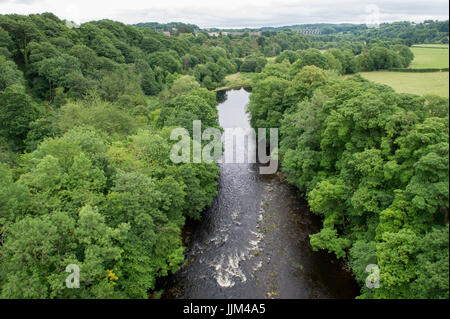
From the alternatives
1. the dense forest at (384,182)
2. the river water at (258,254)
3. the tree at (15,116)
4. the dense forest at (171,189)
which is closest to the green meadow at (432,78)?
the dense forest at (384,182)

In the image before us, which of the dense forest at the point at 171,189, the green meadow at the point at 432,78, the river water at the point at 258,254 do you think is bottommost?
the river water at the point at 258,254

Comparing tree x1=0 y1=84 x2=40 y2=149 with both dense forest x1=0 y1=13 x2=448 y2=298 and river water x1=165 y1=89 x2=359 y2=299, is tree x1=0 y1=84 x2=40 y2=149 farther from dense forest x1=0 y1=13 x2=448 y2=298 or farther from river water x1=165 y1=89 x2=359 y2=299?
river water x1=165 y1=89 x2=359 y2=299

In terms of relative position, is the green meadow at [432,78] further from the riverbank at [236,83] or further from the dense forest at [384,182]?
the riverbank at [236,83]

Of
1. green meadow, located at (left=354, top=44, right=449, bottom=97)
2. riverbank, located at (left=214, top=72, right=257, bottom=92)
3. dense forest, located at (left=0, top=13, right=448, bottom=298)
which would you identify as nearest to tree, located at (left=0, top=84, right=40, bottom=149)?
dense forest, located at (left=0, top=13, right=448, bottom=298)

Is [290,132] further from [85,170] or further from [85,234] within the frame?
[85,234]

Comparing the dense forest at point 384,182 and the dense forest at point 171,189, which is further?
the dense forest at point 384,182

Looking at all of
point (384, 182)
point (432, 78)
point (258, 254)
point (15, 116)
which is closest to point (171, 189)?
point (258, 254)

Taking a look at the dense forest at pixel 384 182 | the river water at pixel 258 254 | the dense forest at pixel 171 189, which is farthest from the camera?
the river water at pixel 258 254

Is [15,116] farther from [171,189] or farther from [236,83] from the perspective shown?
[236,83]
